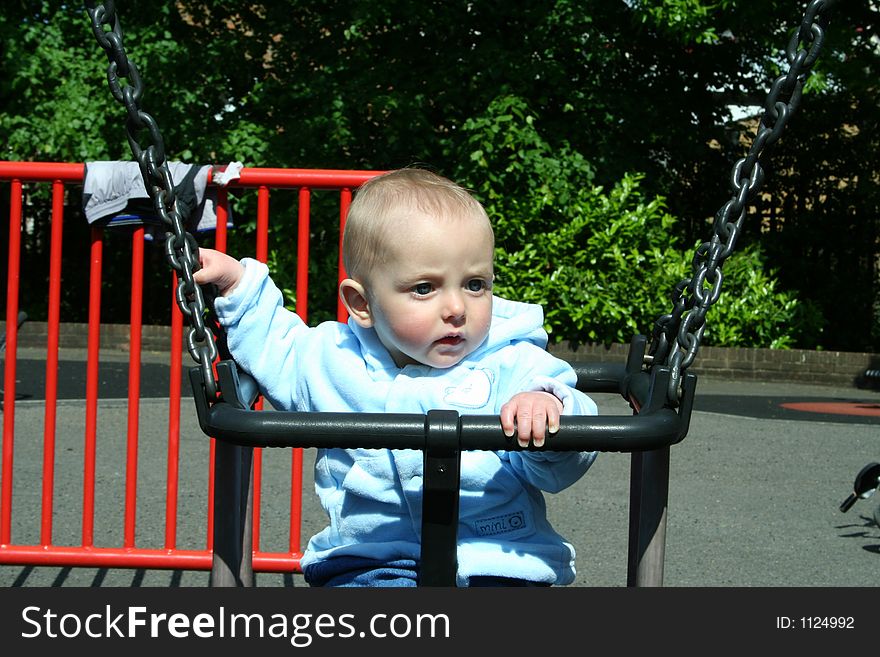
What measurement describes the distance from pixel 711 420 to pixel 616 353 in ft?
11.8

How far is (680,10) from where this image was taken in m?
11.4

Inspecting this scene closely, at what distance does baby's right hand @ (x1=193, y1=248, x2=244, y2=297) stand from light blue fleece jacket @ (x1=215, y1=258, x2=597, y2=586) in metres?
0.03

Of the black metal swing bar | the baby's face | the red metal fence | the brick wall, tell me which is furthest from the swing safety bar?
the brick wall

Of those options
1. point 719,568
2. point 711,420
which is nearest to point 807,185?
point 711,420

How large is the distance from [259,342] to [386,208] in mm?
407

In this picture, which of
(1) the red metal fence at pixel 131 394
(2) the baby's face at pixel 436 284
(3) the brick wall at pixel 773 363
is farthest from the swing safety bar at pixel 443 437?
(3) the brick wall at pixel 773 363

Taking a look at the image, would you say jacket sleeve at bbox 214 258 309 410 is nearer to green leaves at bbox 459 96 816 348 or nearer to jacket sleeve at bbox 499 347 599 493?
jacket sleeve at bbox 499 347 599 493

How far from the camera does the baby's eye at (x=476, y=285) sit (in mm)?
2008

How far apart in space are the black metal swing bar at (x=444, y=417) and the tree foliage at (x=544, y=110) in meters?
10.1

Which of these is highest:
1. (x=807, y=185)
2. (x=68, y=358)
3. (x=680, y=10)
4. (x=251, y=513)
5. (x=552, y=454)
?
(x=680, y=10)

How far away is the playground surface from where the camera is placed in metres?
4.23

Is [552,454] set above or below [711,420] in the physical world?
above
